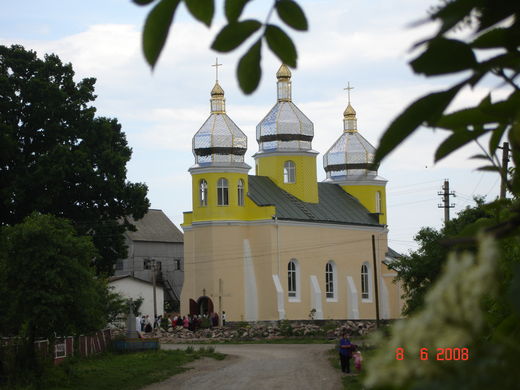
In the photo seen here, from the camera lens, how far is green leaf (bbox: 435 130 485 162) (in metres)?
1.80

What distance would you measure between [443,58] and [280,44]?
49 cm

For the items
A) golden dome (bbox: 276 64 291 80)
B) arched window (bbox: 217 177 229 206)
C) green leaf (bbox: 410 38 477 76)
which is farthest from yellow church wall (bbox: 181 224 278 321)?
green leaf (bbox: 410 38 477 76)

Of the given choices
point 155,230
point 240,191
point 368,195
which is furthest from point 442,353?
point 155,230

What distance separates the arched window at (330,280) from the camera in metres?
53.0

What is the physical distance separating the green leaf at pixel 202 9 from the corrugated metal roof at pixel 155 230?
224ft

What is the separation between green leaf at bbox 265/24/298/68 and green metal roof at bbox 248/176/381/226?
4871 centimetres

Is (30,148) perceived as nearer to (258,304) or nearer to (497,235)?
(258,304)

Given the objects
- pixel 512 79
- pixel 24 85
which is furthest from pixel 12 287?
pixel 512 79

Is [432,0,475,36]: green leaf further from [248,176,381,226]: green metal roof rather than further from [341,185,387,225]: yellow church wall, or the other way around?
[341,185,387,225]: yellow church wall

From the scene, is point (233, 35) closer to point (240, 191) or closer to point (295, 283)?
point (240, 191)

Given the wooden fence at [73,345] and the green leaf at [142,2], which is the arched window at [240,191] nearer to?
the wooden fence at [73,345]

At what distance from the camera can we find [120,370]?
85.7 feet

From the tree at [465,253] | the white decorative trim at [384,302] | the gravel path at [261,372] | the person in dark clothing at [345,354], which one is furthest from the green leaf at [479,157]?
the white decorative trim at [384,302]

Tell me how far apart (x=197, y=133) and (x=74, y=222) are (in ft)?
44.5
